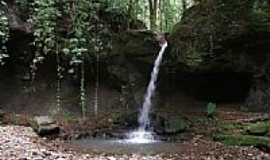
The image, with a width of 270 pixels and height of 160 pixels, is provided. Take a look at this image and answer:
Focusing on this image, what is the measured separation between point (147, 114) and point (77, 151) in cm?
531

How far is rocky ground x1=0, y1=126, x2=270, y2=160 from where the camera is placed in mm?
9586

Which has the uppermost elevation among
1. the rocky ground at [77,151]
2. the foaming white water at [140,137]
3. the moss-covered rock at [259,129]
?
the moss-covered rock at [259,129]

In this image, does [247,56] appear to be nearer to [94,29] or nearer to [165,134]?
[165,134]

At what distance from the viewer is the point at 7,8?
17938 mm

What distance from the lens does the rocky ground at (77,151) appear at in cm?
959

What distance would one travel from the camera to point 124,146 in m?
12.6

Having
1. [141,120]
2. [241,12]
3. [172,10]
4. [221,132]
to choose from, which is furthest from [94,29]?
[172,10]

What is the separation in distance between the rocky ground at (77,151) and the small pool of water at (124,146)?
43cm

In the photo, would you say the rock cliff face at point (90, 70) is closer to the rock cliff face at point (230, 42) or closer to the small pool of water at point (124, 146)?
the rock cliff face at point (230, 42)

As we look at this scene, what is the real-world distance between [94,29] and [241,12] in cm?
570

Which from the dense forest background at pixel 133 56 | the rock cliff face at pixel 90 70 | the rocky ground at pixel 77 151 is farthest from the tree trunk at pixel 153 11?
the rocky ground at pixel 77 151

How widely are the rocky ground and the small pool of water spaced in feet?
1.41

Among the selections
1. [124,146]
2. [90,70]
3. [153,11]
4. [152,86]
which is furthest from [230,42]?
[153,11]

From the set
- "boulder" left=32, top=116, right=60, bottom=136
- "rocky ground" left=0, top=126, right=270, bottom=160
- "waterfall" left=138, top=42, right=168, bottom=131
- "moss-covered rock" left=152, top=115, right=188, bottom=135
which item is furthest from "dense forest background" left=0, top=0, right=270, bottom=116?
"rocky ground" left=0, top=126, right=270, bottom=160
